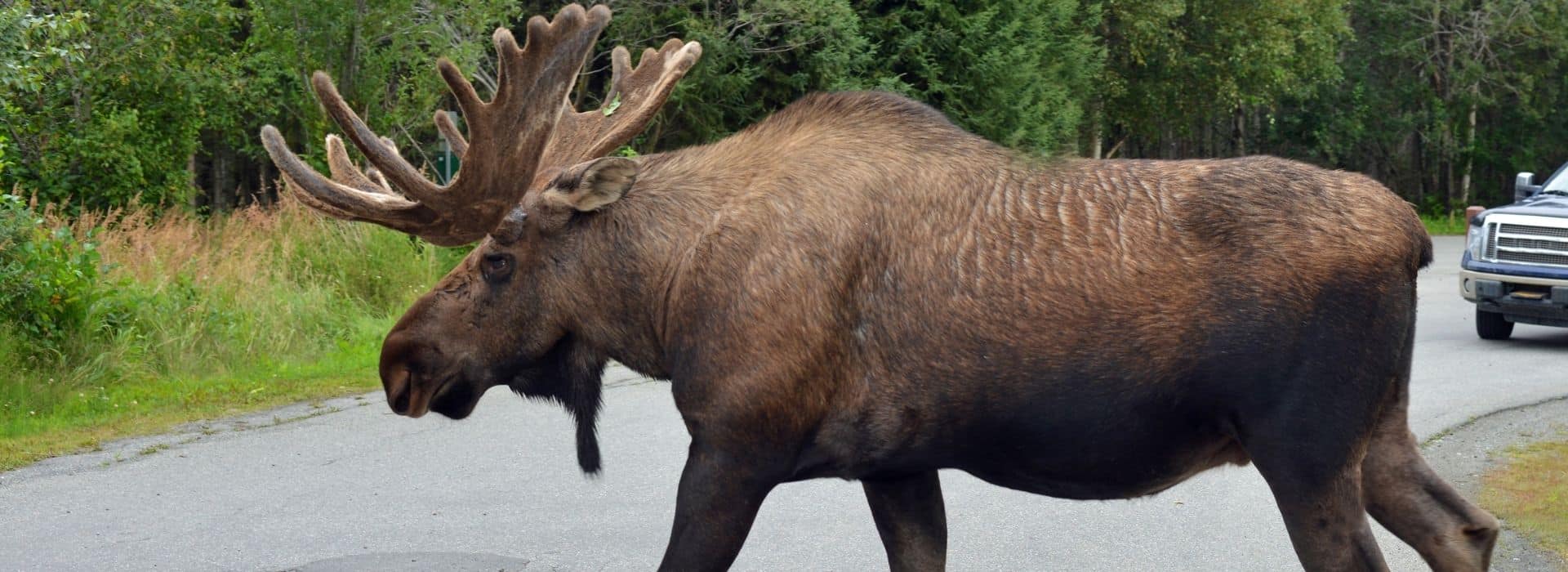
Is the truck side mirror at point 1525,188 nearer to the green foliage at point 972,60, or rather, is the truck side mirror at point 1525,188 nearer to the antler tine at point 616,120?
the green foliage at point 972,60

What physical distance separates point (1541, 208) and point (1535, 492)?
653 cm

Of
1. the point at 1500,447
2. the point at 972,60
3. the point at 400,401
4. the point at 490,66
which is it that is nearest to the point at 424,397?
the point at 400,401

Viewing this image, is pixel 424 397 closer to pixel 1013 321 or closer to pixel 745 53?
pixel 1013 321

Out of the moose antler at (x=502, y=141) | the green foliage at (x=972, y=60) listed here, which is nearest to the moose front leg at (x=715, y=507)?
the moose antler at (x=502, y=141)

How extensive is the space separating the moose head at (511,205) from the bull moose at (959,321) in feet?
0.04

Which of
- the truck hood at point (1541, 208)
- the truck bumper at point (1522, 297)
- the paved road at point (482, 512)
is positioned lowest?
the truck bumper at point (1522, 297)

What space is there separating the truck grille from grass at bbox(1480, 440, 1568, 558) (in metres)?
4.45

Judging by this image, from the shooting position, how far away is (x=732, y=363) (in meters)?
4.22

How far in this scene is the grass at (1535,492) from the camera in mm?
6965

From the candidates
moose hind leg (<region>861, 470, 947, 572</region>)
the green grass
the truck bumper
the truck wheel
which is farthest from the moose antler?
the green grass

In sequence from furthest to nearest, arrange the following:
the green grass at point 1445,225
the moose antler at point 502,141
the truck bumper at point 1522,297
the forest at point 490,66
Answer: the green grass at point 1445,225
the forest at point 490,66
the truck bumper at point 1522,297
the moose antler at point 502,141

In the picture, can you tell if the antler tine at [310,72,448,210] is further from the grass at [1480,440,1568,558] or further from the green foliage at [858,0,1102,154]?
the green foliage at [858,0,1102,154]

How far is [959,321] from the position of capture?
4219 mm

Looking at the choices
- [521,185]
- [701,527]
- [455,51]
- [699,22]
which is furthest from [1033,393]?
[699,22]
